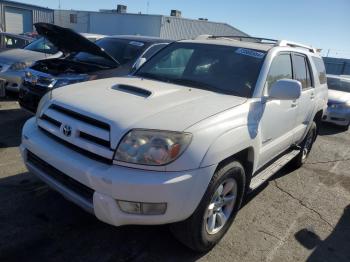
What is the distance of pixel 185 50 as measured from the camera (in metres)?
4.32

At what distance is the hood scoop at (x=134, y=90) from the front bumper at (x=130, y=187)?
2.72 feet

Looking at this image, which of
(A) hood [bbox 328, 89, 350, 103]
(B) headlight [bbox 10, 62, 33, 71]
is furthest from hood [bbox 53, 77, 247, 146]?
(A) hood [bbox 328, 89, 350, 103]

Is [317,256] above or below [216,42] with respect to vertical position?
below

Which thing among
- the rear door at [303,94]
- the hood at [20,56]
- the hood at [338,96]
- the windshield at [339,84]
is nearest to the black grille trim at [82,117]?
the rear door at [303,94]

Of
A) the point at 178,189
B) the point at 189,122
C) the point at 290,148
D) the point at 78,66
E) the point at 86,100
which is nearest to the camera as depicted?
the point at 178,189

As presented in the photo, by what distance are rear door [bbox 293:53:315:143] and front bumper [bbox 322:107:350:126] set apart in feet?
15.9

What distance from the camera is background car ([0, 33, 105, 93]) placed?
7.29 m

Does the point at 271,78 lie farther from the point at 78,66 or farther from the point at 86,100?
the point at 78,66

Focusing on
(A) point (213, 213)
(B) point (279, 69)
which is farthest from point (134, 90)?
(B) point (279, 69)

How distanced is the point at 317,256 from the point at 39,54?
732 cm

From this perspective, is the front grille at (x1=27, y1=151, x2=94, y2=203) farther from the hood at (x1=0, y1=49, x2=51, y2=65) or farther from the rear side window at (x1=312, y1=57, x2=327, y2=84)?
the hood at (x1=0, y1=49, x2=51, y2=65)

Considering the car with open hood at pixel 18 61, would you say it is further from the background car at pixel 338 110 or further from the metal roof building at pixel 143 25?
the metal roof building at pixel 143 25

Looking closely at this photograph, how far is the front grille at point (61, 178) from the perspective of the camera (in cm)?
263

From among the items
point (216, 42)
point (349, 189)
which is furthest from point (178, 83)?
point (349, 189)
